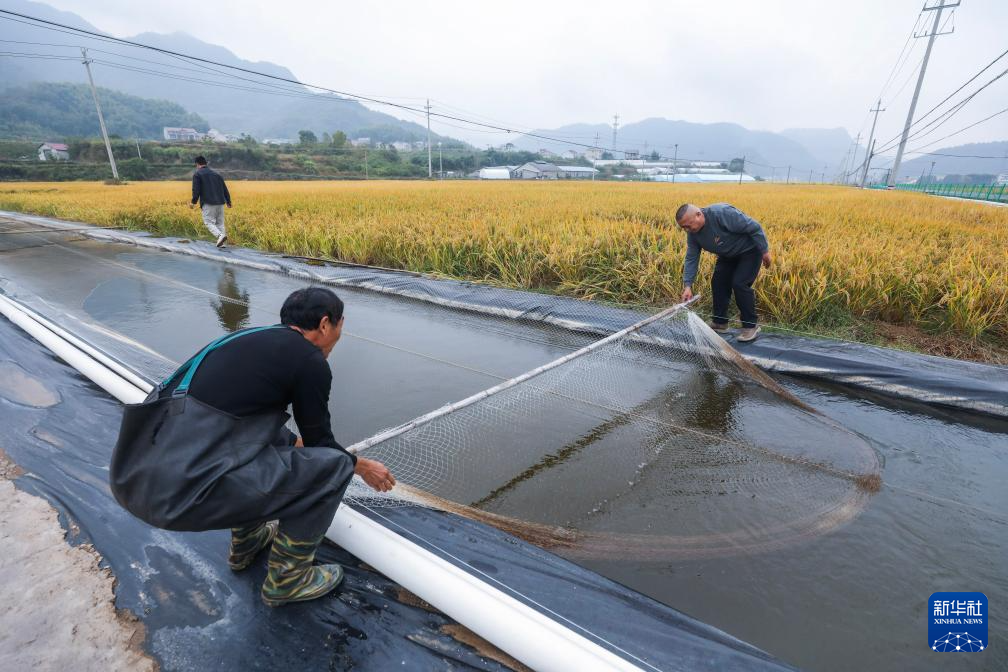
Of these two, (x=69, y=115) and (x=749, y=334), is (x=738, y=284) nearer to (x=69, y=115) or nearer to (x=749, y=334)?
(x=749, y=334)

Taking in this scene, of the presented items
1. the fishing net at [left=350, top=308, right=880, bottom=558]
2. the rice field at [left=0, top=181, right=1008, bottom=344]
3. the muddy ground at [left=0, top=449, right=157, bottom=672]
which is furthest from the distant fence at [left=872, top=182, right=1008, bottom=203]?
the muddy ground at [left=0, top=449, right=157, bottom=672]

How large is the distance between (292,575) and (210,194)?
8129 mm

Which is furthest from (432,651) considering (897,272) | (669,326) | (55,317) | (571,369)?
(55,317)

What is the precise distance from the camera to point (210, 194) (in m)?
7.84

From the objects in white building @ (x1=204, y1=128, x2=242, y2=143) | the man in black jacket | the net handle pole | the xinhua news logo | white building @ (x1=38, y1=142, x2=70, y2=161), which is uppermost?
white building @ (x1=204, y1=128, x2=242, y2=143)

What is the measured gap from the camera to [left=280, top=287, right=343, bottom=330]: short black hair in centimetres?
140

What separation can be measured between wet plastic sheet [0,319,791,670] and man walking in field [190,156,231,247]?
696 cm

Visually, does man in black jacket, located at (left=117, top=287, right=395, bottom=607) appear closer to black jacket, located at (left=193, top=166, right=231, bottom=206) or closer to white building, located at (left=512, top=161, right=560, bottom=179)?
black jacket, located at (left=193, top=166, right=231, bottom=206)

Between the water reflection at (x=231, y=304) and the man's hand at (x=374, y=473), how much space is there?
3.69 m

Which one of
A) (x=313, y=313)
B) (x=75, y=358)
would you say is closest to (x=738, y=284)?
(x=313, y=313)

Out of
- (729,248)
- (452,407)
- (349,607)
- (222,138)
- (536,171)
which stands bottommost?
(349,607)

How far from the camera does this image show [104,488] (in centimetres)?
200

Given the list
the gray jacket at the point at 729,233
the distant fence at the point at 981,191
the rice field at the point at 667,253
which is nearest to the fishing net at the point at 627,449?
the gray jacket at the point at 729,233

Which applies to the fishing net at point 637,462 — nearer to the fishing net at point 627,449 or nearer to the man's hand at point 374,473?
the fishing net at point 627,449
